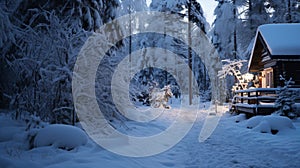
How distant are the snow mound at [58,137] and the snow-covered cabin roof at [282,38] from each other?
12.3m

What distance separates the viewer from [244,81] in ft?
55.2

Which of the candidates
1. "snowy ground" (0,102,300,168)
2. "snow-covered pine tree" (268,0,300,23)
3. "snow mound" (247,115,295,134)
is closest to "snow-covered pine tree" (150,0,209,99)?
"snow-covered pine tree" (268,0,300,23)

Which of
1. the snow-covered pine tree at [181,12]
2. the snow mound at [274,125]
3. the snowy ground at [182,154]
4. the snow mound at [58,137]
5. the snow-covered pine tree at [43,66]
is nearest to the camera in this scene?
the snowy ground at [182,154]

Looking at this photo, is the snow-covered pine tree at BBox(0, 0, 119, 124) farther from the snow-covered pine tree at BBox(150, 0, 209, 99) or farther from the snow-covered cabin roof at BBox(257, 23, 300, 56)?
the snow-covered pine tree at BBox(150, 0, 209, 99)

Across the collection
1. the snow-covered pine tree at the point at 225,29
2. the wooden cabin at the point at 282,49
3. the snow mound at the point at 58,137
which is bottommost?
the snow mound at the point at 58,137

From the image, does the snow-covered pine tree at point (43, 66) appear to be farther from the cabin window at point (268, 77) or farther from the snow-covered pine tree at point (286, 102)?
the cabin window at point (268, 77)

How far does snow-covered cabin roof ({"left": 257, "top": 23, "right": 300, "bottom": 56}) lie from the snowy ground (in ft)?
22.8

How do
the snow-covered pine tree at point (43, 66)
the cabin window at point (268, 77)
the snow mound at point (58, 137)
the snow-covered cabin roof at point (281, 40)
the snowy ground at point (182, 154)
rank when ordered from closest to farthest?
the snowy ground at point (182, 154) < the snow mound at point (58, 137) < the snow-covered pine tree at point (43, 66) < the snow-covered cabin roof at point (281, 40) < the cabin window at point (268, 77)

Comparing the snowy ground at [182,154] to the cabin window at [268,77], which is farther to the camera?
the cabin window at [268,77]

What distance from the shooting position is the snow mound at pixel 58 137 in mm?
4879

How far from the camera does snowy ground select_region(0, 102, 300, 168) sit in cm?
432

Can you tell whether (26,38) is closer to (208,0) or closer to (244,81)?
(244,81)

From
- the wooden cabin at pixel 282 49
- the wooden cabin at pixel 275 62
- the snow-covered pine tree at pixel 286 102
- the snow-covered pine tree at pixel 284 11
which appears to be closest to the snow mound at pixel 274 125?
the snow-covered pine tree at pixel 286 102

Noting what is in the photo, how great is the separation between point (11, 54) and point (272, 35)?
14.3 metres
